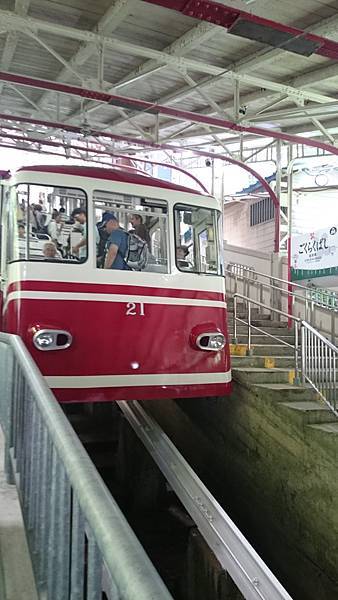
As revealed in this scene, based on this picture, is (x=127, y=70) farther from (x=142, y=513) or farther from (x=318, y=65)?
(x=142, y=513)

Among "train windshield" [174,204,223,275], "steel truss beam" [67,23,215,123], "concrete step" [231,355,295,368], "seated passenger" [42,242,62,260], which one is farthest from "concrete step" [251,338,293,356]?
"steel truss beam" [67,23,215,123]

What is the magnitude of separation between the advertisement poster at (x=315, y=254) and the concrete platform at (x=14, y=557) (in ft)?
24.3

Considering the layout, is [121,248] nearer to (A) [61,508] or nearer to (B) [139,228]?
(B) [139,228]

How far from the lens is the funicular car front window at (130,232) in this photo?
4926 mm

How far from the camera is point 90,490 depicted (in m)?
1.38

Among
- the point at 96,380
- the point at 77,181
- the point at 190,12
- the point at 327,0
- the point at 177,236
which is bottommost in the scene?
the point at 96,380

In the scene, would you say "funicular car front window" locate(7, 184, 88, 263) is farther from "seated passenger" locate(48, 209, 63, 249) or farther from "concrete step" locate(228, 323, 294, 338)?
"concrete step" locate(228, 323, 294, 338)

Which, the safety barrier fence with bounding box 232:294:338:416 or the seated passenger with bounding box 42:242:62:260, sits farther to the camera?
the safety barrier fence with bounding box 232:294:338:416

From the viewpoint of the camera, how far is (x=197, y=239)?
5391 millimetres

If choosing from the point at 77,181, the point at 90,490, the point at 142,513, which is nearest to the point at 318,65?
the point at 77,181

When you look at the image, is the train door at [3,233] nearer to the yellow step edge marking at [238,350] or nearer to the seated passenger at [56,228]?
the seated passenger at [56,228]

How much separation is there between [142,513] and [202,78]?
7.49 m

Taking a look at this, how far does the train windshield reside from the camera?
5.30 m

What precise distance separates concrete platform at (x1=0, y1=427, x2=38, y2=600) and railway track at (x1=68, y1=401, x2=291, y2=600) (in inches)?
111
